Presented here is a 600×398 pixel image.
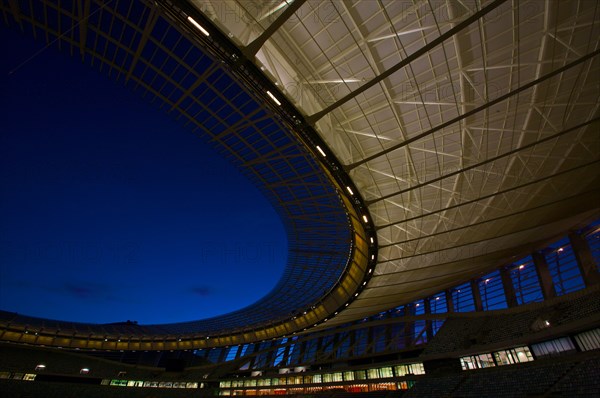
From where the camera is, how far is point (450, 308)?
128 ft

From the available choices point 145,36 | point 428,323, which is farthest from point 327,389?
point 145,36

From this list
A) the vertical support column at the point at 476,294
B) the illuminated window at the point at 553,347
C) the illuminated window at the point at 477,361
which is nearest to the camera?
the illuminated window at the point at 553,347

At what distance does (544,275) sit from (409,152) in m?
21.5

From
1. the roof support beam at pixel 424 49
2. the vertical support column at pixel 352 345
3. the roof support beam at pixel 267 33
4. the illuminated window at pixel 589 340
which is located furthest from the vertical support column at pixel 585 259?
the roof support beam at pixel 267 33

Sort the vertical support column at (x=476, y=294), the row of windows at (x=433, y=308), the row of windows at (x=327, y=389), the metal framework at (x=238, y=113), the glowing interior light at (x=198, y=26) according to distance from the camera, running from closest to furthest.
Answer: the glowing interior light at (x=198, y=26) < the metal framework at (x=238, y=113) < the row of windows at (x=433, y=308) < the vertical support column at (x=476, y=294) < the row of windows at (x=327, y=389)

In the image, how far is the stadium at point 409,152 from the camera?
1312 cm

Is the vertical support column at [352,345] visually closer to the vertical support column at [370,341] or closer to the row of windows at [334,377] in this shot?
the vertical support column at [370,341]

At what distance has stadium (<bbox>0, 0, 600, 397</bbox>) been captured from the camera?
13.1m

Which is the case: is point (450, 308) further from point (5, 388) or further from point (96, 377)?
point (5, 388)

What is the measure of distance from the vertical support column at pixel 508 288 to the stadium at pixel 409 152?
183mm

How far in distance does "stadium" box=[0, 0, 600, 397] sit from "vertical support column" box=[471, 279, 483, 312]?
120mm

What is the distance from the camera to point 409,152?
64.2ft

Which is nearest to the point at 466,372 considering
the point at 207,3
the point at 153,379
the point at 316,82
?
the point at 316,82

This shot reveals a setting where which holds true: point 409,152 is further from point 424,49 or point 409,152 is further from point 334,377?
point 334,377
